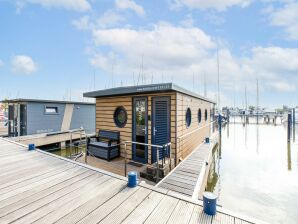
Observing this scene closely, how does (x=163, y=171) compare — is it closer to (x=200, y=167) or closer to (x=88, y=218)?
(x=200, y=167)

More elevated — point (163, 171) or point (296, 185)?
point (163, 171)

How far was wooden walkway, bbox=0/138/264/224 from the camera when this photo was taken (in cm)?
198

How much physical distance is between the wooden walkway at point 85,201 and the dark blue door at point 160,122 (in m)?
3.16

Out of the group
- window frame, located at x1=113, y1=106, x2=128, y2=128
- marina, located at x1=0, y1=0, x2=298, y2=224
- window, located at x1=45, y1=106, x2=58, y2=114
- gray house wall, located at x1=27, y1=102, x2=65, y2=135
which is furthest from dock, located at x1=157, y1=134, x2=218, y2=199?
window, located at x1=45, y1=106, x2=58, y2=114

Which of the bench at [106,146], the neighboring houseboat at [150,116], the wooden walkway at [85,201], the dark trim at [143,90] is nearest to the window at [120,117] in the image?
the neighboring houseboat at [150,116]

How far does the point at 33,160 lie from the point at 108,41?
34.5 ft

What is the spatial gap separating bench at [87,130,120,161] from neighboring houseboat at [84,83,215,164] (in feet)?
0.73

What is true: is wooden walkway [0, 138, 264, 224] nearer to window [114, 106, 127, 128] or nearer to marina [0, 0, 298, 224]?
marina [0, 0, 298, 224]

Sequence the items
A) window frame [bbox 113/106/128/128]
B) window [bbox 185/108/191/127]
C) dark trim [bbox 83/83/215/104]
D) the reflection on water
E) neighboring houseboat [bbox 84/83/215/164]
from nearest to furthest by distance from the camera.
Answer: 1. the reflection on water
2. dark trim [bbox 83/83/215/104]
3. neighboring houseboat [bbox 84/83/215/164]
4. window frame [bbox 113/106/128/128]
5. window [bbox 185/108/191/127]

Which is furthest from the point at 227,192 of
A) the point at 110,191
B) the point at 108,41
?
the point at 108,41

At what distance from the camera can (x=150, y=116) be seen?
6289mm

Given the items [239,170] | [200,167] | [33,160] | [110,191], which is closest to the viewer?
[110,191]

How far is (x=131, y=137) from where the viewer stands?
6.86 meters

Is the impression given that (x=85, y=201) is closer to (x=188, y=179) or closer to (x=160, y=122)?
(x=188, y=179)
